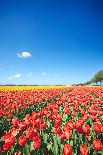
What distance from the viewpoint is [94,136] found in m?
5.72

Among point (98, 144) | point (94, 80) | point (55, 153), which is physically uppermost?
point (94, 80)

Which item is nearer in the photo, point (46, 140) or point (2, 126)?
point (46, 140)

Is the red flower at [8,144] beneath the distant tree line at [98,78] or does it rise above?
beneath

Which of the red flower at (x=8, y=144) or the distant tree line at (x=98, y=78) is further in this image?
the distant tree line at (x=98, y=78)

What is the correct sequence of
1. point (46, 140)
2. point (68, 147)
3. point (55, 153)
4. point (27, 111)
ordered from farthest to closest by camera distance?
1. point (27, 111)
2. point (46, 140)
3. point (55, 153)
4. point (68, 147)

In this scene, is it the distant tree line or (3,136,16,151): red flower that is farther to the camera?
the distant tree line

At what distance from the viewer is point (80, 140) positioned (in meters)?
5.14

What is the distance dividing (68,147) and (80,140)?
5.35 ft

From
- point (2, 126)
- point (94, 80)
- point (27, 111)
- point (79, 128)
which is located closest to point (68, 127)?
point (79, 128)

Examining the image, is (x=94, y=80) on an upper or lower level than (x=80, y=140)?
upper

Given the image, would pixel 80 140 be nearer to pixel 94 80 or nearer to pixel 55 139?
pixel 55 139

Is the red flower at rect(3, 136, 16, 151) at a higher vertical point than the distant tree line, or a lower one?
lower

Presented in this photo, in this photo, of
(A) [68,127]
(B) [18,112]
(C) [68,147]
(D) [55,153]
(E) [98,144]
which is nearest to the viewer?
(C) [68,147]

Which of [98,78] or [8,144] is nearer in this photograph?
[8,144]
